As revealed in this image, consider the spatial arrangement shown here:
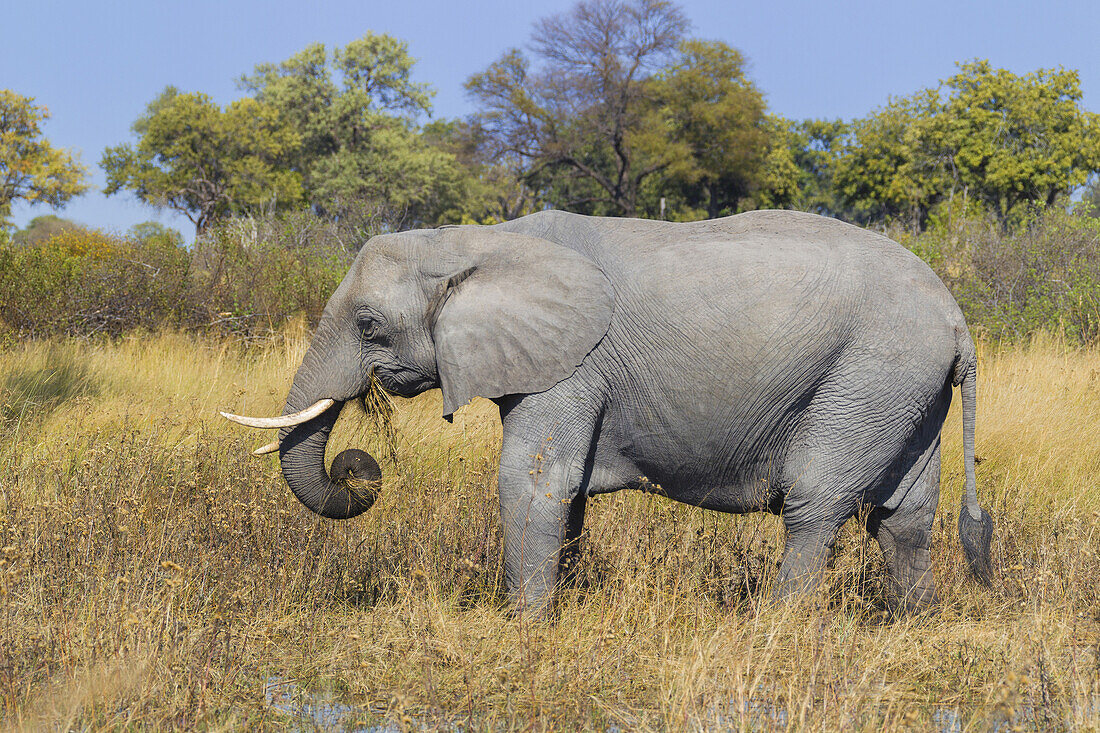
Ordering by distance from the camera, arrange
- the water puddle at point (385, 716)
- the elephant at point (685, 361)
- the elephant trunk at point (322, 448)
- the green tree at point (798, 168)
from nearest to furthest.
A: the water puddle at point (385, 716) < the elephant at point (685, 361) < the elephant trunk at point (322, 448) < the green tree at point (798, 168)

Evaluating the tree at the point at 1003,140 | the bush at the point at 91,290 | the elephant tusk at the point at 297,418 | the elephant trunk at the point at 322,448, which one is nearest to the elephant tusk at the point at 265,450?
the elephant trunk at the point at 322,448

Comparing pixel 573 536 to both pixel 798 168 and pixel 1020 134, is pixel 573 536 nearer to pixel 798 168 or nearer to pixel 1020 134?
pixel 1020 134

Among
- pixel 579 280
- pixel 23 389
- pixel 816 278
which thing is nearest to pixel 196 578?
pixel 579 280

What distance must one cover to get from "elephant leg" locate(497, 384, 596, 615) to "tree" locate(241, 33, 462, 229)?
3340 cm

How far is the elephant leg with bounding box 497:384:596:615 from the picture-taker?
4148 mm

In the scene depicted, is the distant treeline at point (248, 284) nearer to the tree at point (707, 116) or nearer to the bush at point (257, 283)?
the bush at point (257, 283)

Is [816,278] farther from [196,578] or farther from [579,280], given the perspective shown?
[196,578]

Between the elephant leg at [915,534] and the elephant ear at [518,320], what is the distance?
1582mm

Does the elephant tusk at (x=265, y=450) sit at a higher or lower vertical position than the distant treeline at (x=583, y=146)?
lower

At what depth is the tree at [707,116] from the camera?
38781 mm

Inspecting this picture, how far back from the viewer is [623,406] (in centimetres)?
429

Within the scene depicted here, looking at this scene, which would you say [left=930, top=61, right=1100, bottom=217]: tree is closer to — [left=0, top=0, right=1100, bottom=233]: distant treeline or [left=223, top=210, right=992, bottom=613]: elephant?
[left=0, top=0, right=1100, bottom=233]: distant treeline

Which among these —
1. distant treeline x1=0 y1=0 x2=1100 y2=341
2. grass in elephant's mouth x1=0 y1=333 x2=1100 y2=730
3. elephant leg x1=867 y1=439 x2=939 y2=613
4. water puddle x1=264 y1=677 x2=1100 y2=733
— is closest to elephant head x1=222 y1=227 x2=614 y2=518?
grass in elephant's mouth x1=0 y1=333 x2=1100 y2=730

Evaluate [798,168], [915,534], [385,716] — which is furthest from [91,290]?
[798,168]
